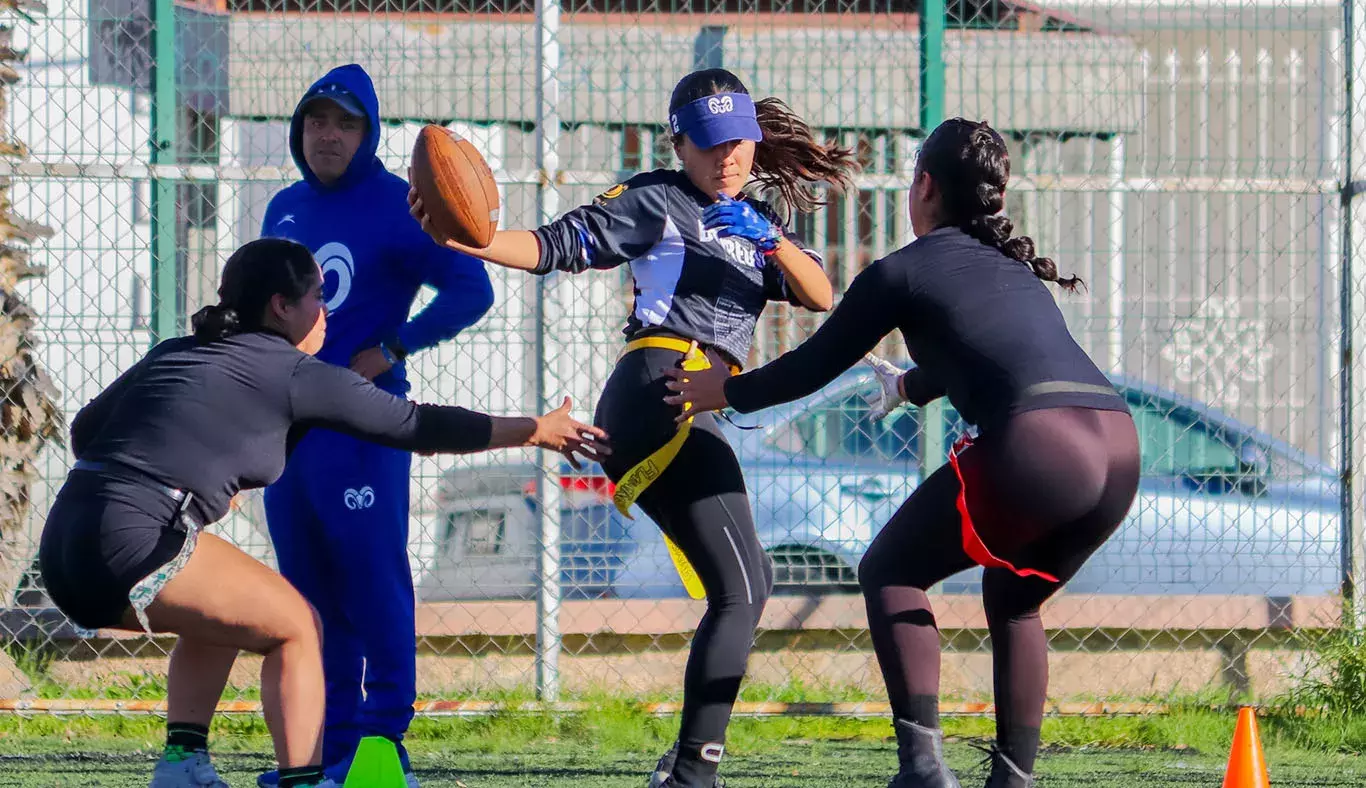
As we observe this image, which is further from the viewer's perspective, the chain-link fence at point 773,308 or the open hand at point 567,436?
the chain-link fence at point 773,308

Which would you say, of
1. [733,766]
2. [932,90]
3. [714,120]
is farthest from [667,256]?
[932,90]

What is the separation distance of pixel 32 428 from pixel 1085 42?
4.41 metres

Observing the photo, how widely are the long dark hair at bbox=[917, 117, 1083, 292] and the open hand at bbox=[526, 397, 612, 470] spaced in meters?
1.02

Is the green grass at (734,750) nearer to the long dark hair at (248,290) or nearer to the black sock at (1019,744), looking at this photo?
the black sock at (1019,744)

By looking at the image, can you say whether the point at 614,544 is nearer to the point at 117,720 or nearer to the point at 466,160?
the point at 117,720

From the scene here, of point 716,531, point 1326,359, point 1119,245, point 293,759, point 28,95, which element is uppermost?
point 28,95

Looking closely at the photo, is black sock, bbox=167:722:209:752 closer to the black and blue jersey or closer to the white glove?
the black and blue jersey

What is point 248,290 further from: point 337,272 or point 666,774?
point 666,774

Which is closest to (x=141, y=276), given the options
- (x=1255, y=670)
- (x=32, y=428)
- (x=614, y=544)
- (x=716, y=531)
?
(x=32, y=428)

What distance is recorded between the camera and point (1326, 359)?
664cm

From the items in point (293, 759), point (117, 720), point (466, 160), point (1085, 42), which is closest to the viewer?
point (293, 759)

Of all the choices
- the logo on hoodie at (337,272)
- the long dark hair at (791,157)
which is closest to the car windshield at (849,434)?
the long dark hair at (791,157)

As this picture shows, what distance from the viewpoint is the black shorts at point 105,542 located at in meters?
3.64

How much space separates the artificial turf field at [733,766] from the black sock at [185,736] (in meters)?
1.01
